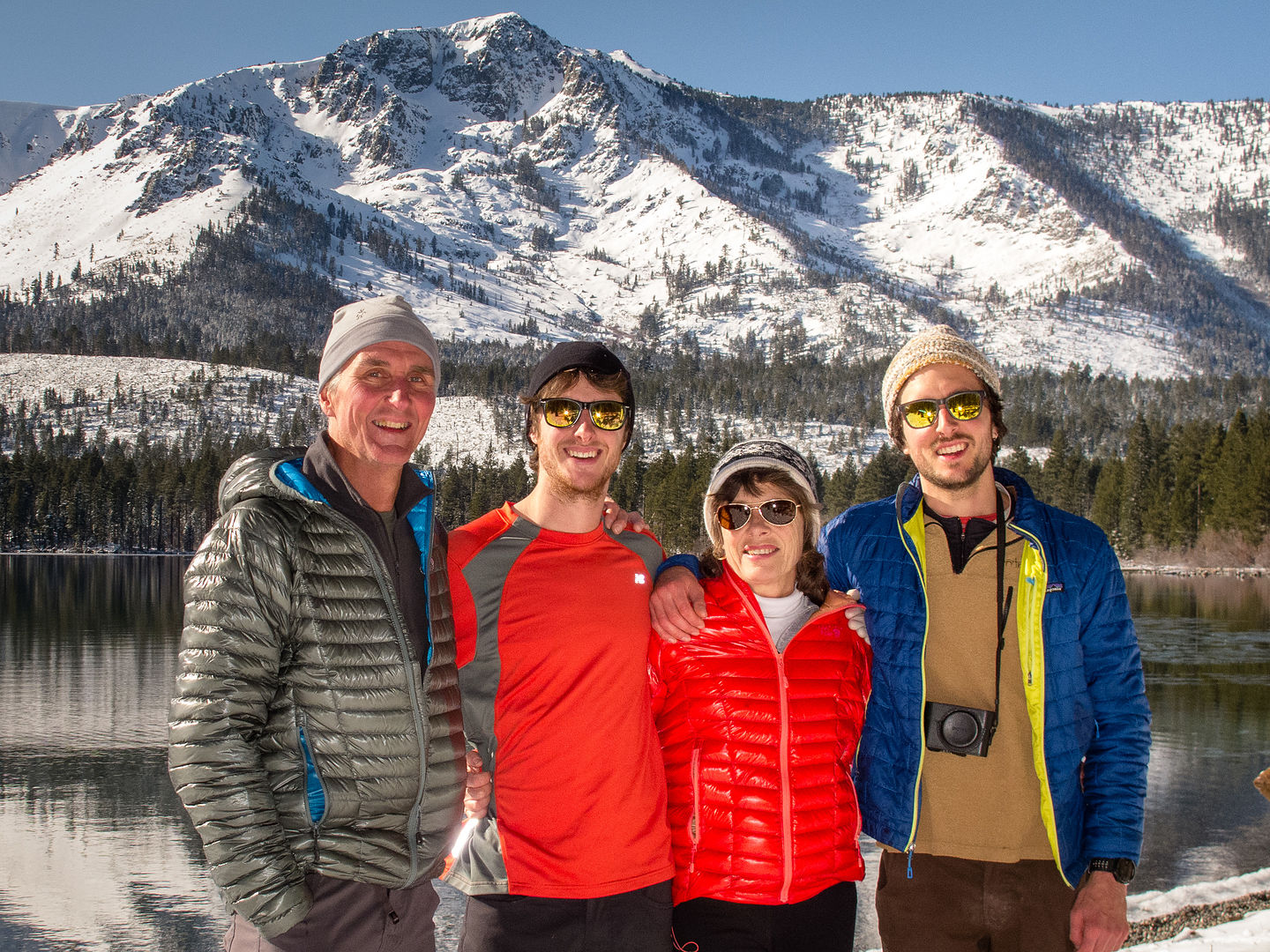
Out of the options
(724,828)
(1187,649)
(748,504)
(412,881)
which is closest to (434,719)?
(412,881)

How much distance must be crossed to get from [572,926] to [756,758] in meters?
0.99

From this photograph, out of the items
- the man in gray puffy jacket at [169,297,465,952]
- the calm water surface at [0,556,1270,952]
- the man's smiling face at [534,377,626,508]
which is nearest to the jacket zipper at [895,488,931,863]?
the man's smiling face at [534,377,626,508]

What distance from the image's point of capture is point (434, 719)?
Answer: 369cm

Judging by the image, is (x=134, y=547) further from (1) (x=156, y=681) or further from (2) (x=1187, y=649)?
(2) (x=1187, y=649)

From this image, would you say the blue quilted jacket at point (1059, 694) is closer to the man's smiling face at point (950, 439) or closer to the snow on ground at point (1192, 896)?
the man's smiling face at point (950, 439)

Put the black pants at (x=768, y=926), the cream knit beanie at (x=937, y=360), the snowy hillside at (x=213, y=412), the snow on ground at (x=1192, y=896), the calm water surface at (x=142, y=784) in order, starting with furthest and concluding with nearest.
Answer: the snowy hillside at (x=213, y=412) < the calm water surface at (x=142, y=784) < the snow on ground at (x=1192, y=896) < the cream knit beanie at (x=937, y=360) < the black pants at (x=768, y=926)

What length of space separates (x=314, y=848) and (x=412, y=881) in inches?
17.3

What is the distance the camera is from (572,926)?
3691mm

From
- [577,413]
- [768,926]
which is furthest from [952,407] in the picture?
[768,926]

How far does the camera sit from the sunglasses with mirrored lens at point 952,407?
13.9ft

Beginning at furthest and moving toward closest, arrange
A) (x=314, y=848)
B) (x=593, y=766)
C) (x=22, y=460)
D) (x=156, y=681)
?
1. (x=22, y=460)
2. (x=156, y=681)
3. (x=593, y=766)
4. (x=314, y=848)

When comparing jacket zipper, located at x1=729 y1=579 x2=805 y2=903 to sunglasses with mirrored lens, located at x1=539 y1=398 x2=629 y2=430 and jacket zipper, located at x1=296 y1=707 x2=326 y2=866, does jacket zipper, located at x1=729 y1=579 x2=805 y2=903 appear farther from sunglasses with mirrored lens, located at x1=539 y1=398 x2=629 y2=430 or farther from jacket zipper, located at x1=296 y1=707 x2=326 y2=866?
jacket zipper, located at x1=296 y1=707 x2=326 y2=866

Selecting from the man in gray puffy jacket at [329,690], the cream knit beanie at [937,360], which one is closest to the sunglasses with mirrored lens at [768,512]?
the cream knit beanie at [937,360]

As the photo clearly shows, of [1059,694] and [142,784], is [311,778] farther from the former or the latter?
[142,784]
